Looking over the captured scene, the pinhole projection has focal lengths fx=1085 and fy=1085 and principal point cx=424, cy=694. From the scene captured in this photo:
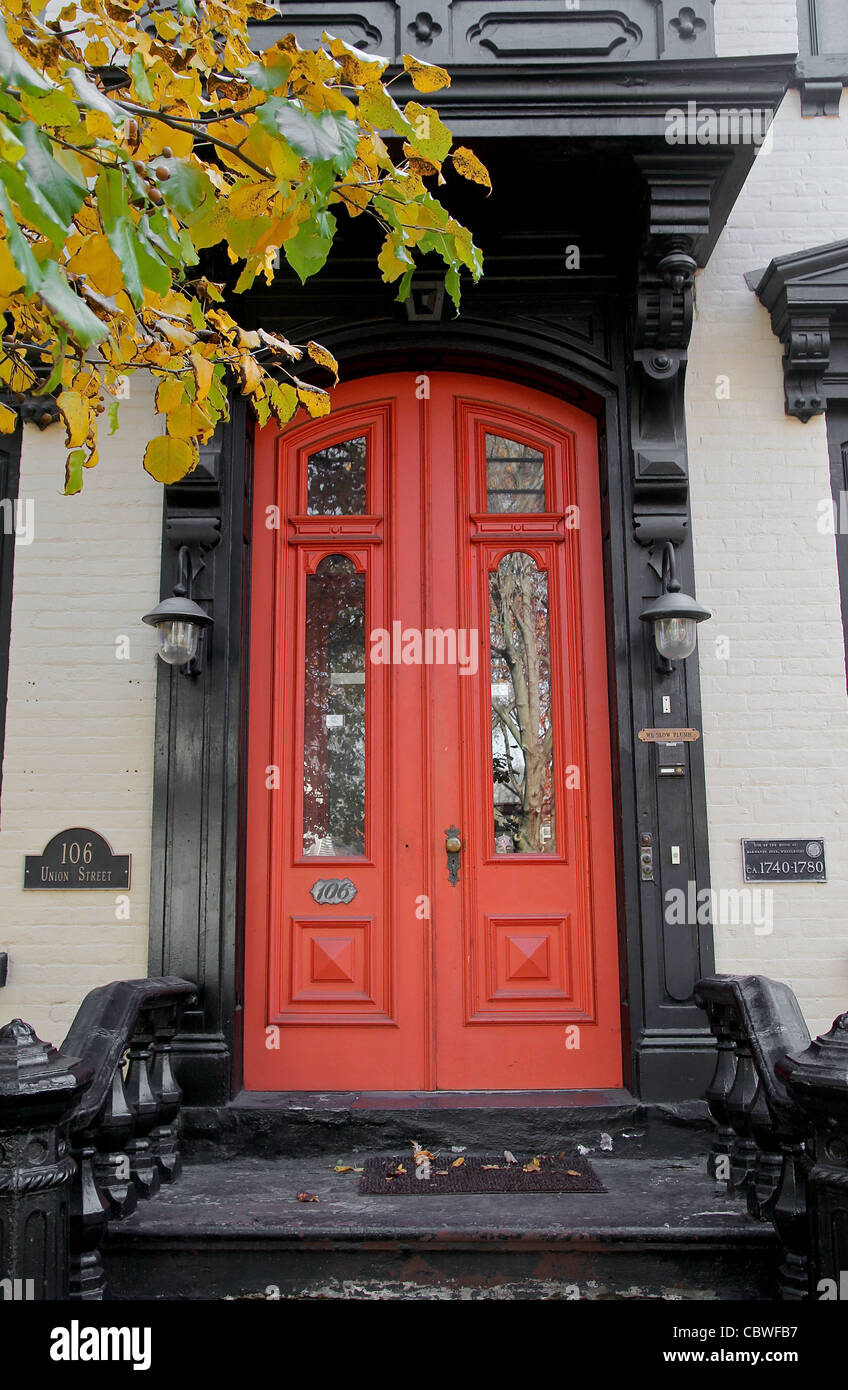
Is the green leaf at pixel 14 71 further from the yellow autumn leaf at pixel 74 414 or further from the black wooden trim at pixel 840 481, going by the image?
the black wooden trim at pixel 840 481

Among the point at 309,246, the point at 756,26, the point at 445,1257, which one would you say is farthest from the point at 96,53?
the point at 756,26

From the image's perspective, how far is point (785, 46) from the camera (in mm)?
5527

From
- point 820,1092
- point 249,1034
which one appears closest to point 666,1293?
point 820,1092

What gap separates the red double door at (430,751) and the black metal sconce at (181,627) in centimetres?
37

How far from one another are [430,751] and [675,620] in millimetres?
1269

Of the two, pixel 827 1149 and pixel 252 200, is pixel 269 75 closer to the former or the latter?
pixel 252 200

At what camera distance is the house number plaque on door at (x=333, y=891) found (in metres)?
5.02

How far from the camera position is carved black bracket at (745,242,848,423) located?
511cm

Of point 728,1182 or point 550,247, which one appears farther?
point 550,247

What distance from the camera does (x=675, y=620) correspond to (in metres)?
4.77

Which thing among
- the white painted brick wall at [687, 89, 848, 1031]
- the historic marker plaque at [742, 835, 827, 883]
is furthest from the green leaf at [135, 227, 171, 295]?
the historic marker plaque at [742, 835, 827, 883]

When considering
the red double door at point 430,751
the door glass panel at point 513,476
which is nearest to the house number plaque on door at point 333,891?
the red double door at point 430,751
